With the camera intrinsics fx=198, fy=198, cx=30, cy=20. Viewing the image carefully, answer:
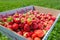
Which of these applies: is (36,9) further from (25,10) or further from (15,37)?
(15,37)

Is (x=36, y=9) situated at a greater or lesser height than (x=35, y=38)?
lesser

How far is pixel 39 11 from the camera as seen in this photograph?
256 inches

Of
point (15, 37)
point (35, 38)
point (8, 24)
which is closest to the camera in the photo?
point (15, 37)

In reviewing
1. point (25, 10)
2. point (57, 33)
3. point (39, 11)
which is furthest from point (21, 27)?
point (39, 11)

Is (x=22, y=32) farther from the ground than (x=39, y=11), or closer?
farther from the ground

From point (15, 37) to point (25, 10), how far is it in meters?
2.82

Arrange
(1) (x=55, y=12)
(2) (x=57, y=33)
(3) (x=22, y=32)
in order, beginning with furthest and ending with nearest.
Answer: (1) (x=55, y=12)
(2) (x=57, y=33)
(3) (x=22, y=32)

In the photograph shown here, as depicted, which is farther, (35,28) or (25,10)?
(25,10)

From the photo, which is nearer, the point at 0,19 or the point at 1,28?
the point at 1,28

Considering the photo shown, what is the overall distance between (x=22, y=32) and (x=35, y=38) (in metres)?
0.37

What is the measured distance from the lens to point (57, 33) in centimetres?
541

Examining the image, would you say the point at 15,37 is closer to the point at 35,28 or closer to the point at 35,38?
the point at 35,38

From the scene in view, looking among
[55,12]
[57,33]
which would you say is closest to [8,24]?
[57,33]

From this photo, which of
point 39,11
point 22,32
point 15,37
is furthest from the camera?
point 39,11
